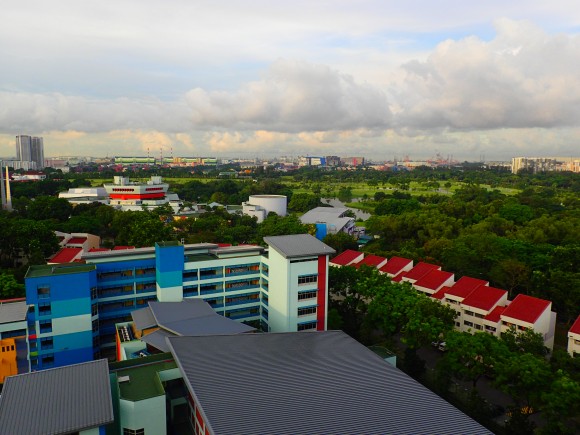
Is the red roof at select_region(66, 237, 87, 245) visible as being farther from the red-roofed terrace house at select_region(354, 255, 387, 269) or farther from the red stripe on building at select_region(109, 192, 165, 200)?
the red-roofed terrace house at select_region(354, 255, 387, 269)

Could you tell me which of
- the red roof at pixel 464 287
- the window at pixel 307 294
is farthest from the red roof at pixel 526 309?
the window at pixel 307 294

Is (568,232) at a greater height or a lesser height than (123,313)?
greater

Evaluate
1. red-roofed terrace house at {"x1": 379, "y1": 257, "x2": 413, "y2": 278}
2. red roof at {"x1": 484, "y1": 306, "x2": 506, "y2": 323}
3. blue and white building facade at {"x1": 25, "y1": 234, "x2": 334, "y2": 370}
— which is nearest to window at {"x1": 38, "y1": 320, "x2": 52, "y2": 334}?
blue and white building facade at {"x1": 25, "y1": 234, "x2": 334, "y2": 370}

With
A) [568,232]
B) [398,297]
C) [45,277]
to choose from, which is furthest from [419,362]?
[568,232]

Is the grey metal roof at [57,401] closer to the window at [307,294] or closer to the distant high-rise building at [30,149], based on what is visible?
the window at [307,294]

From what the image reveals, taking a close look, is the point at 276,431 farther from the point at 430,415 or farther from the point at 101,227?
the point at 101,227
